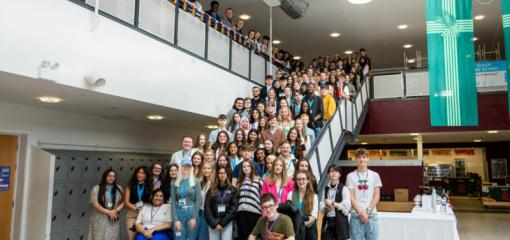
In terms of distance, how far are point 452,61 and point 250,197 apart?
4.62 meters

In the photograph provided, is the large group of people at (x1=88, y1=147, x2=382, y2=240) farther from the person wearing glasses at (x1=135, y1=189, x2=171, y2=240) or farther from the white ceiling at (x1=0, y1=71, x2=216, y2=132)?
the white ceiling at (x1=0, y1=71, x2=216, y2=132)

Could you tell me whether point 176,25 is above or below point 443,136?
above

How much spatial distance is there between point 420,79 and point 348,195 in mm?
9282

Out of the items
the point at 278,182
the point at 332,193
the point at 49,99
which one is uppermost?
the point at 49,99

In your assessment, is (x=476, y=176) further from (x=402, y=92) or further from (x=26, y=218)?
(x=26, y=218)

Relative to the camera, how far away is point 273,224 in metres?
3.98

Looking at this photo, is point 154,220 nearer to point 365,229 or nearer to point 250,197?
point 250,197

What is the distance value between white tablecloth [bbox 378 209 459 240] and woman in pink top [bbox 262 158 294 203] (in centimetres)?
275

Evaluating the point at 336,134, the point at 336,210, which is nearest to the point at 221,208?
the point at 336,210

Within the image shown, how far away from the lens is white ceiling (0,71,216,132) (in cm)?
580

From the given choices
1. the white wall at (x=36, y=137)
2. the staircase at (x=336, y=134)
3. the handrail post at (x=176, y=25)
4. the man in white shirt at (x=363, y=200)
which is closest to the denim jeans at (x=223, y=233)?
the man in white shirt at (x=363, y=200)

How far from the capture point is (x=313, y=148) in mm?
6879

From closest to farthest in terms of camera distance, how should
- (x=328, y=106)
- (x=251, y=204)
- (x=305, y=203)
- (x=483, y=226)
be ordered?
(x=305, y=203)
(x=251, y=204)
(x=328, y=106)
(x=483, y=226)

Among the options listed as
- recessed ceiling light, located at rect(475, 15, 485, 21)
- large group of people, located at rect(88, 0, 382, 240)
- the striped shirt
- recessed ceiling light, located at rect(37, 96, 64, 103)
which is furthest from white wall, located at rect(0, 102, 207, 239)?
recessed ceiling light, located at rect(475, 15, 485, 21)
